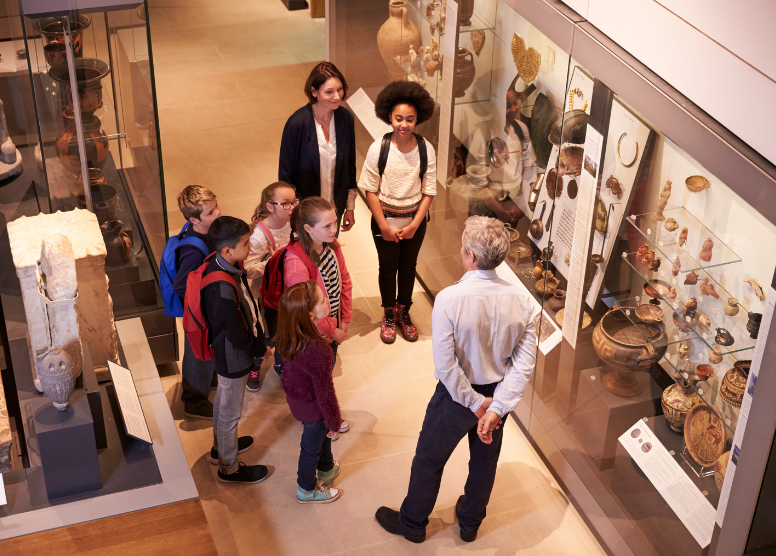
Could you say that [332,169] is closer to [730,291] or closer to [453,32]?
[453,32]

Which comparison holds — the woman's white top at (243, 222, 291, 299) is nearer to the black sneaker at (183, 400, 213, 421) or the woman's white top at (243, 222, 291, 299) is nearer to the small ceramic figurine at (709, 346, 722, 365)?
the black sneaker at (183, 400, 213, 421)

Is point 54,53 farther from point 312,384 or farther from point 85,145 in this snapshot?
point 312,384

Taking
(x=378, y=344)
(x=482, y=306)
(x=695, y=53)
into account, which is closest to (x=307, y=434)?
(x=482, y=306)

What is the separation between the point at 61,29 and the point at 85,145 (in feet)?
2.29

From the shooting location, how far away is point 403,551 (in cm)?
411

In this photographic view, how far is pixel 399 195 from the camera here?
5.09 metres

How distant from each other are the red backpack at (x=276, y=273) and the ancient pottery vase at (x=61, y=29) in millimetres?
1473

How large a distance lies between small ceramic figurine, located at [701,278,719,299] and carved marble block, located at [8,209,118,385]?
103 inches

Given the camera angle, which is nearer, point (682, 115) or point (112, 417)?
point (682, 115)

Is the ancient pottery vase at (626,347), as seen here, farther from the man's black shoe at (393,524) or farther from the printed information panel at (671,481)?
the man's black shoe at (393,524)

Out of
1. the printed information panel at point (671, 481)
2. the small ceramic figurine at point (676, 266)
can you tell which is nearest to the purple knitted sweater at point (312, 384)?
the printed information panel at point (671, 481)

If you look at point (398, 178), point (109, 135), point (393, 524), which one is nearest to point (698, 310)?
point (393, 524)

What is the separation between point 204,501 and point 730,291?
2845mm

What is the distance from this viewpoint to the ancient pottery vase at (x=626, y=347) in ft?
12.1
